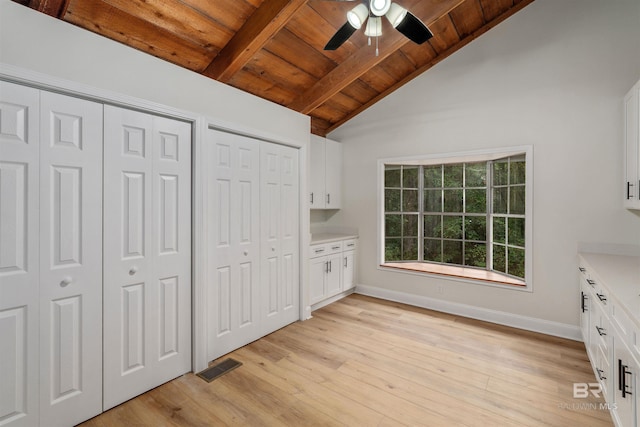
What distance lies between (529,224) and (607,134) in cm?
111

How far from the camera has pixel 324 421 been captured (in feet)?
6.36

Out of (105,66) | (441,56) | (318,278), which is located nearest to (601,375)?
(318,278)

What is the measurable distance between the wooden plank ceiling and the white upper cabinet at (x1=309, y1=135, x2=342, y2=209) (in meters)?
0.54

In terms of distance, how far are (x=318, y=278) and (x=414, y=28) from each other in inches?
116

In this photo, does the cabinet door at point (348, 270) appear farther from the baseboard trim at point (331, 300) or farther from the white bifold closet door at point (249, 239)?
the white bifold closet door at point (249, 239)

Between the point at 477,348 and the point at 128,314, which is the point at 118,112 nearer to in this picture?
the point at 128,314

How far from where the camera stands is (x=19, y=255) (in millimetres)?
1665

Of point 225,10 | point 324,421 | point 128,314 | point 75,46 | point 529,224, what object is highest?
point 225,10

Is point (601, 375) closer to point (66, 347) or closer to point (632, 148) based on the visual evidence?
point (632, 148)

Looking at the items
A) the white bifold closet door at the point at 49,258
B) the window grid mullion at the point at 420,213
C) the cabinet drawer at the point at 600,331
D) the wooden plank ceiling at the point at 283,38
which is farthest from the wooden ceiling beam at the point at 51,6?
the window grid mullion at the point at 420,213

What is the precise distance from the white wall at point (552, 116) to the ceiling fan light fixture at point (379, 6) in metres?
2.08

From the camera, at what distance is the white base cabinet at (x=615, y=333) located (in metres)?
1.44

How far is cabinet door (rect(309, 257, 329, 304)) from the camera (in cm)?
383

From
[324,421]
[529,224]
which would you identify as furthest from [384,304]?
[324,421]
